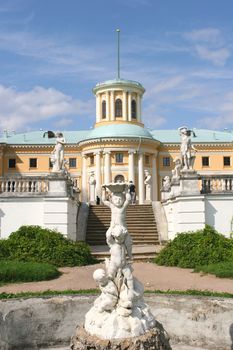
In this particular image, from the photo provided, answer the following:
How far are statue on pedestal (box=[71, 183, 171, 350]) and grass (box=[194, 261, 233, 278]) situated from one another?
282 inches

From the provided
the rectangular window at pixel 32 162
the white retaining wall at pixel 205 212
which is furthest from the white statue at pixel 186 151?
the rectangular window at pixel 32 162

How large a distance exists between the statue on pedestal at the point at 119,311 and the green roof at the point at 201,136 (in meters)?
45.0

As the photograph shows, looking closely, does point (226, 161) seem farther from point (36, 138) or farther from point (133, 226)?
point (133, 226)

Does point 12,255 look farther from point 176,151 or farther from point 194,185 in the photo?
point 176,151

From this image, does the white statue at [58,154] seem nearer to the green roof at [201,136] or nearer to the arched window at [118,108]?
the arched window at [118,108]

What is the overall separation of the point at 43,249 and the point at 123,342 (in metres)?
10.1

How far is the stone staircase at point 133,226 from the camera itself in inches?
833

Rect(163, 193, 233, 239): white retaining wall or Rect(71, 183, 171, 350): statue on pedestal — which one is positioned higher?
Rect(163, 193, 233, 239): white retaining wall

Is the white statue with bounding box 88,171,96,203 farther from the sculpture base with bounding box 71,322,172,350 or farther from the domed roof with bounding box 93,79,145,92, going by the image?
the sculpture base with bounding box 71,322,172,350

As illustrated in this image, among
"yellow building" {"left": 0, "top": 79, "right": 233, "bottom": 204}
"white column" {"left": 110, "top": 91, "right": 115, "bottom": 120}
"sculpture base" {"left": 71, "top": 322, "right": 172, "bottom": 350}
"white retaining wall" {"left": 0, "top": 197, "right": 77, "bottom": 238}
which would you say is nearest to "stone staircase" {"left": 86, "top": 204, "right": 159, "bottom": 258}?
"white retaining wall" {"left": 0, "top": 197, "right": 77, "bottom": 238}

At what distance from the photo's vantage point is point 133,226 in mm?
22578

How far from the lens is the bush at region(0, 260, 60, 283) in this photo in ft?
42.7

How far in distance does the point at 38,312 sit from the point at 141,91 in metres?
46.2

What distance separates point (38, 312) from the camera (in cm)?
830
